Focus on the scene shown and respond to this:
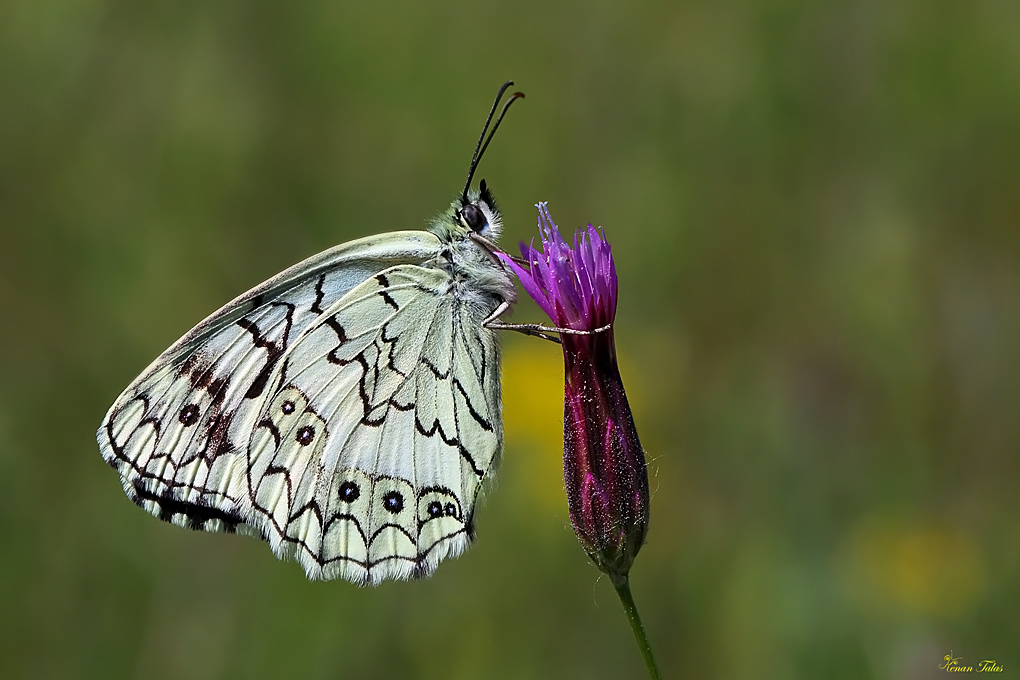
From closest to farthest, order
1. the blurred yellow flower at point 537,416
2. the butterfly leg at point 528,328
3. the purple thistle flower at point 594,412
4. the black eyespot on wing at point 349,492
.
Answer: the purple thistle flower at point 594,412 → the butterfly leg at point 528,328 → the black eyespot on wing at point 349,492 → the blurred yellow flower at point 537,416

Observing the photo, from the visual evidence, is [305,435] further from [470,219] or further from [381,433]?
[470,219]

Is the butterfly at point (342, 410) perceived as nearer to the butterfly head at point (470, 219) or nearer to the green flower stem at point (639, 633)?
the butterfly head at point (470, 219)

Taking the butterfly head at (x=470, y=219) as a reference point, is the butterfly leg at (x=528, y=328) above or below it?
below

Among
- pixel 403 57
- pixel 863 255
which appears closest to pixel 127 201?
pixel 403 57

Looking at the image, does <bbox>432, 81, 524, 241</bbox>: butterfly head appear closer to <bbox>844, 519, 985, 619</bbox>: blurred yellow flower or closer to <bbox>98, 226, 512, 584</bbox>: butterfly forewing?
<bbox>98, 226, 512, 584</bbox>: butterfly forewing

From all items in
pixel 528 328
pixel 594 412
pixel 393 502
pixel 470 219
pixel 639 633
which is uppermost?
pixel 470 219

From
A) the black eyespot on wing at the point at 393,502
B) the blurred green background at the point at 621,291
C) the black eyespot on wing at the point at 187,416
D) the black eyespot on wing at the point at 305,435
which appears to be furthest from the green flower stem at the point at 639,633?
the blurred green background at the point at 621,291

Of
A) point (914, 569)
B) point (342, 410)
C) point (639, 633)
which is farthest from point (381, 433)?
point (914, 569)

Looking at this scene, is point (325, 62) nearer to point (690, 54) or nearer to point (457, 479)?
point (690, 54)
